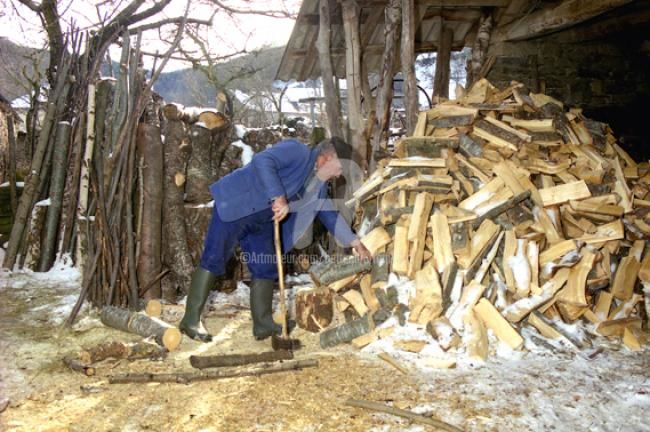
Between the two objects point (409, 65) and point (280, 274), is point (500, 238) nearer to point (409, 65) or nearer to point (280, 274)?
point (280, 274)

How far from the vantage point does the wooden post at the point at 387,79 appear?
546cm

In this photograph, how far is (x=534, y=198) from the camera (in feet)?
12.8

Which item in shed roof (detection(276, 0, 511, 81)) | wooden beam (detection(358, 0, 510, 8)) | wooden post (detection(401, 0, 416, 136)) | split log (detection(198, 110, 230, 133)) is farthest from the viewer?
shed roof (detection(276, 0, 511, 81))

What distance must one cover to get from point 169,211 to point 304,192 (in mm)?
1848

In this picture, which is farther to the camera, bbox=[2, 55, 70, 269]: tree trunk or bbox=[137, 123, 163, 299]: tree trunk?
bbox=[2, 55, 70, 269]: tree trunk

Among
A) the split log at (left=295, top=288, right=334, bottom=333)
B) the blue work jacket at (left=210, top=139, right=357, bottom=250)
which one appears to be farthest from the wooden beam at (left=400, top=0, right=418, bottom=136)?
the split log at (left=295, top=288, right=334, bottom=333)

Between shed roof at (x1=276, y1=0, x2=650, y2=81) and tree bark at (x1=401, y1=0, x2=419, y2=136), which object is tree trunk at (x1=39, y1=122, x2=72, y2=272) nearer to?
shed roof at (x1=276, y1=0, x2=650, y2=81)

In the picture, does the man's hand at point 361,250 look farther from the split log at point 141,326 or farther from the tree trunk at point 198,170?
the tree trunk at point 198,170

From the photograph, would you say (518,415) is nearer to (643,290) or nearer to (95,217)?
(643,290)

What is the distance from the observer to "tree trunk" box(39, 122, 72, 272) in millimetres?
5906

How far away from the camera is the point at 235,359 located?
315 cm

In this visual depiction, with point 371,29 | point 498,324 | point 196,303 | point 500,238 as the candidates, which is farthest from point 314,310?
point 371,29

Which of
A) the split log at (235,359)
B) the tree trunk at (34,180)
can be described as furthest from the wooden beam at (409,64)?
the tree trunk at (34,180)

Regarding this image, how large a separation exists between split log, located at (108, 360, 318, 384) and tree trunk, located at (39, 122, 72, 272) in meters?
3.70
